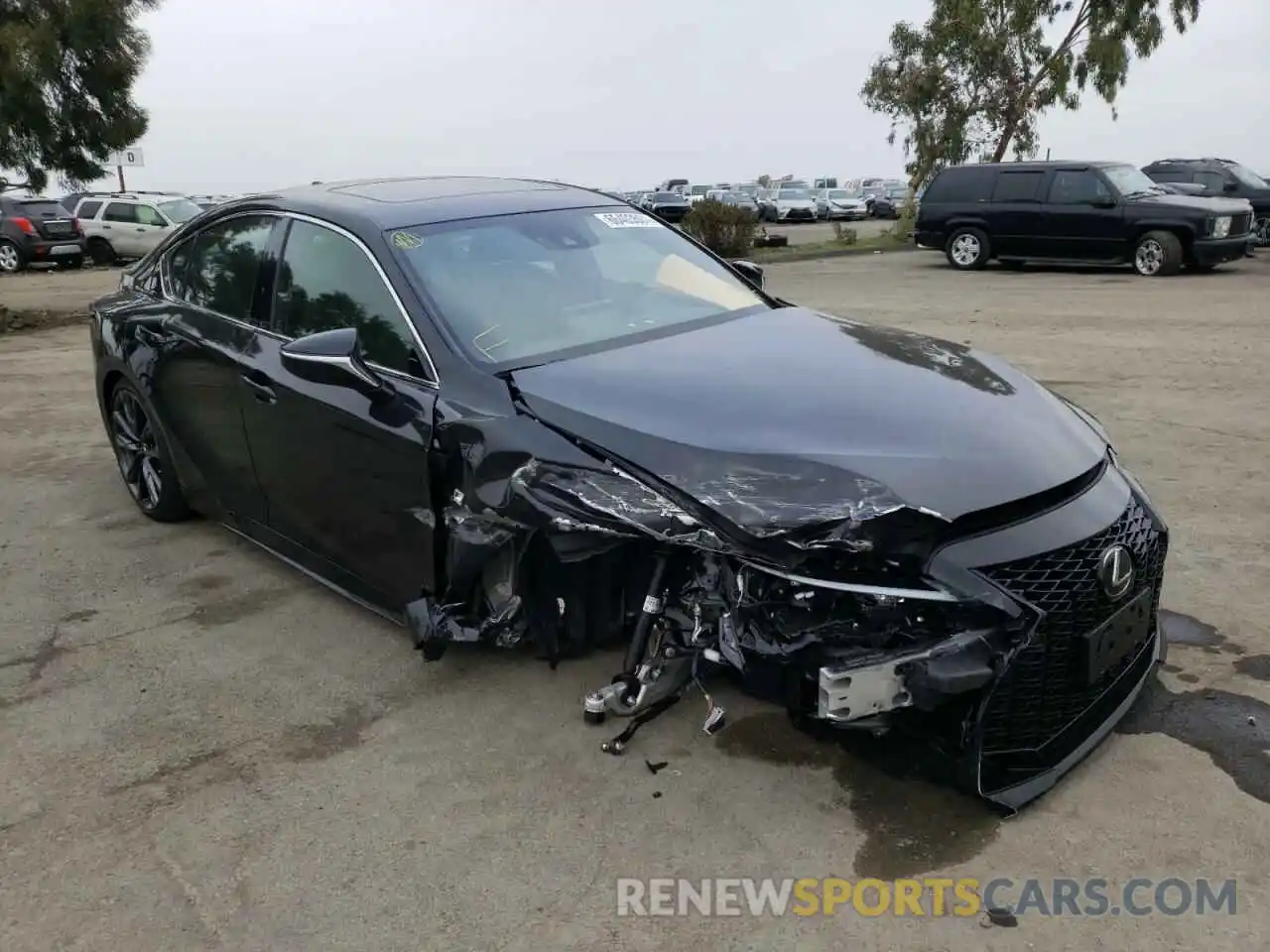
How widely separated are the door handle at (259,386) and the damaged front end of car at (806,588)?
3.57 feet

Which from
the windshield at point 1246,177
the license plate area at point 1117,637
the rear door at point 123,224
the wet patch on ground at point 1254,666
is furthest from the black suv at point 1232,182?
the rear door at point 123,224

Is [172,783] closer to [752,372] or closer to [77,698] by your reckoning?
[77,698]

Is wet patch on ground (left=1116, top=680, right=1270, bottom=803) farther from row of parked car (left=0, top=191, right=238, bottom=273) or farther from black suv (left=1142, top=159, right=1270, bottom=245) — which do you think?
row of parked car (left=0, top=191, right=238, bottom=273)

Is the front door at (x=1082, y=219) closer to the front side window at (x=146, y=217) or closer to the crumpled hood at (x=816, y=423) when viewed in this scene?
the crumpled hood at (x=816, y=423)

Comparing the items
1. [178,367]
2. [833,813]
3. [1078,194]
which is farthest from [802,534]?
[1078,194]

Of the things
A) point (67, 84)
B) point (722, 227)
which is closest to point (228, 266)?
point (67, 84)

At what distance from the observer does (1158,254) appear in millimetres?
15625

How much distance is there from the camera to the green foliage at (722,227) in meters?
20.5

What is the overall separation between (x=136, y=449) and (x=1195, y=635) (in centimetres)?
493

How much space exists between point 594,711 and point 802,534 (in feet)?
3.48

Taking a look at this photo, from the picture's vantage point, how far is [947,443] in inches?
109

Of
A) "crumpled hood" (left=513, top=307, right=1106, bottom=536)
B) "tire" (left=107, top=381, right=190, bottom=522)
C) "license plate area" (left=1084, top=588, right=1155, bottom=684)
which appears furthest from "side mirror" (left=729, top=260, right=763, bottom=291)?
"tire" (left=107, top=381, right=190, bottom=522)

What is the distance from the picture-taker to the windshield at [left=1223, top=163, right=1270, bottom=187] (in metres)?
19.6

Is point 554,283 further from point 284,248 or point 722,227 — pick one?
point 722,227
